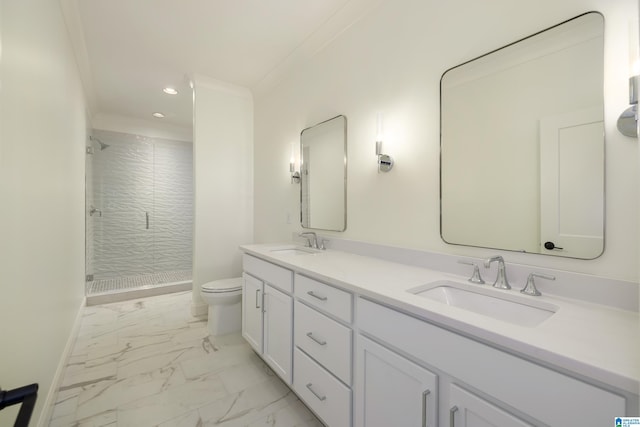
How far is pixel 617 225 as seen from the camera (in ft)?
3.11

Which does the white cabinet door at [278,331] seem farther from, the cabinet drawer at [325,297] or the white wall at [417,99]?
the white wall at [417,99]

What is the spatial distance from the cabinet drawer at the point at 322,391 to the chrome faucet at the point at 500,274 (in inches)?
30.6

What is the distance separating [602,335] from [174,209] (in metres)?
4.85

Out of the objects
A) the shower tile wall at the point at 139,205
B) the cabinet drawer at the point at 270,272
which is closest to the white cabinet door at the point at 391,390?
the cabinet drawer at the point at 270,272

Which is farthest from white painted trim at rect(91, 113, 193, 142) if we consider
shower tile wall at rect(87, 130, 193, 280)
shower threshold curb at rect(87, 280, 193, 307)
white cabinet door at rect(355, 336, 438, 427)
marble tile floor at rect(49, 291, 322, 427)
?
white cabinet door at rect(355, 336, 438, 427)

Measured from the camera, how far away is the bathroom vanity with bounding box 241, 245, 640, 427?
2.05ft

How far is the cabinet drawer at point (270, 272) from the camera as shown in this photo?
164 centimetres

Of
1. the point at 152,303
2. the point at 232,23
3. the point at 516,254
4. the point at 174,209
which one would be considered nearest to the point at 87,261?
the point at 152,303

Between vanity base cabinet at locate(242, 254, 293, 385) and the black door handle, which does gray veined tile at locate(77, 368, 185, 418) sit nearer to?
vanity base cabinet at locate(242, 254, 293, 385)

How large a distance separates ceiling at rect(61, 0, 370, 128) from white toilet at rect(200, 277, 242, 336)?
2.12 meters

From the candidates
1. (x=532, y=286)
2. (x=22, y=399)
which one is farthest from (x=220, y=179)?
(x=532, y=286)

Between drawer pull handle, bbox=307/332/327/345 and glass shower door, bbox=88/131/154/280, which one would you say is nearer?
drawer pull handle, bbox=307/332/327/345

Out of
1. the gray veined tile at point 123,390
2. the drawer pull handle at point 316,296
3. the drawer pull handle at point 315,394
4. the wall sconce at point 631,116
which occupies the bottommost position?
the gray veined tile at point 123,390

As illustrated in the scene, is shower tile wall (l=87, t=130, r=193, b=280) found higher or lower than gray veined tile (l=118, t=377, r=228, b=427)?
higher
